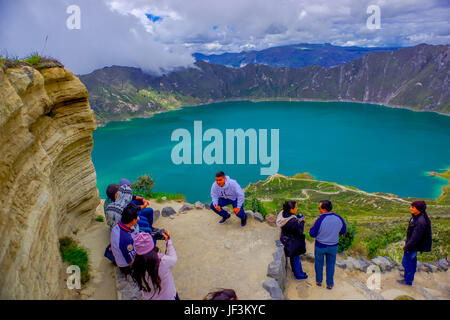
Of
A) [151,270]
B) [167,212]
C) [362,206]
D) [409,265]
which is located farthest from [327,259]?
[362,206]

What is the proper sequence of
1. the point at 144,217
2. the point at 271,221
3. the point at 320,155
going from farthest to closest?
the point at 320,155, the point at 271,221, the point at 144,217

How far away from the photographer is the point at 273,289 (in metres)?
7.12

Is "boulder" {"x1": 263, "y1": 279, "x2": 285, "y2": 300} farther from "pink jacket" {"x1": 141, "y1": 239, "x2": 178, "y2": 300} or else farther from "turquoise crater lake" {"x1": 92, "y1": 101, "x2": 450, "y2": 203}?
"turquoise crater lake" {"x1": 92, "y1": 101, "x2": 450, "y2": 203}

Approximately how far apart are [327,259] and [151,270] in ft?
16.1

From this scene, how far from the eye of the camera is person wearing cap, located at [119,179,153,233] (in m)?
8.07

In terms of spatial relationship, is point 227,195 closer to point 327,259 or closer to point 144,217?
point 144,217

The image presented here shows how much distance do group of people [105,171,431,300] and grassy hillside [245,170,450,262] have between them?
4.14 meters

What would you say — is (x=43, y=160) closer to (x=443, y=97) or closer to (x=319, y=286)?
(x=319, y=286)

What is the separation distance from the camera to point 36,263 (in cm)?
538

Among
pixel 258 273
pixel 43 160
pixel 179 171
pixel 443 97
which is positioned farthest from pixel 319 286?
pixel 443 97

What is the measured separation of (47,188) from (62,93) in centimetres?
365

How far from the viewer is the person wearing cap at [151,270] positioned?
4668mm

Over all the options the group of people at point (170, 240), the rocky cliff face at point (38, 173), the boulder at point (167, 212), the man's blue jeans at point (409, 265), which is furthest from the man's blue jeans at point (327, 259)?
the boulder at point (167, 212)
